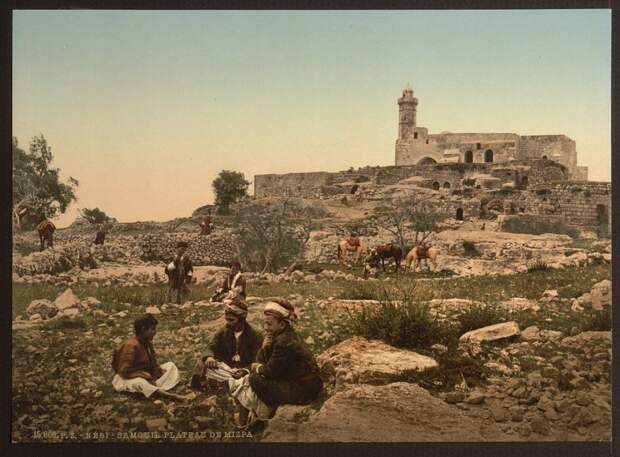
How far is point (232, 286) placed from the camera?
375 inches

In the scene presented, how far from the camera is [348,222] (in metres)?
10.1

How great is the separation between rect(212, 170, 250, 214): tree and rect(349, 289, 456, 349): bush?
2.23 metres

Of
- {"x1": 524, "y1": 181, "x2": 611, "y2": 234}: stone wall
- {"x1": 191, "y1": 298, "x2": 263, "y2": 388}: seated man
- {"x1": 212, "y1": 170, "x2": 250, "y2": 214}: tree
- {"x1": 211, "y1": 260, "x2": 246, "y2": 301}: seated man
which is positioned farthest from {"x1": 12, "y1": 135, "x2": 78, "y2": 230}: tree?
{"x1": 524, "y1": 181, "x2": 611, "y2": 234}: stone wall

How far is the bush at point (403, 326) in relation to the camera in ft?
29.9

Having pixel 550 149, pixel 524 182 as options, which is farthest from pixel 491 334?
pixel 550 149

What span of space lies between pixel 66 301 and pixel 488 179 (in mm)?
6186

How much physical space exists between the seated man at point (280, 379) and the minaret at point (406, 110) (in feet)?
11.1

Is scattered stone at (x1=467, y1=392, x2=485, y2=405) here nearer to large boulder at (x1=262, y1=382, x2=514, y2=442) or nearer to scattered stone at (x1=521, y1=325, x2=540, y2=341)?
large boulder at (x1=262, y1=382, x2=514, y2=442)

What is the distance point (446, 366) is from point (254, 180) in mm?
3484

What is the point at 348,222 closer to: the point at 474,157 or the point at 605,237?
the point at 474,157

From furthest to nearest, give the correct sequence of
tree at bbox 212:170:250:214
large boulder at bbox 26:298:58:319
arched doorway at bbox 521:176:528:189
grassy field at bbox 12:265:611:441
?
arched doorway at bbox 521:176:528:189 < tree at bbox 212:170:250:214 < large boulder at bbox 26:298:58:319 < grassy field at bbox 12:265:611:441

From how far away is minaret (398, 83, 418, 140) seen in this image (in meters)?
9.71

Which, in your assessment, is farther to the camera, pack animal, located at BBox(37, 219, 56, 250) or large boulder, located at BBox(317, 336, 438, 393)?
pack animal, located at BBox(37, 219, 56, 250)
